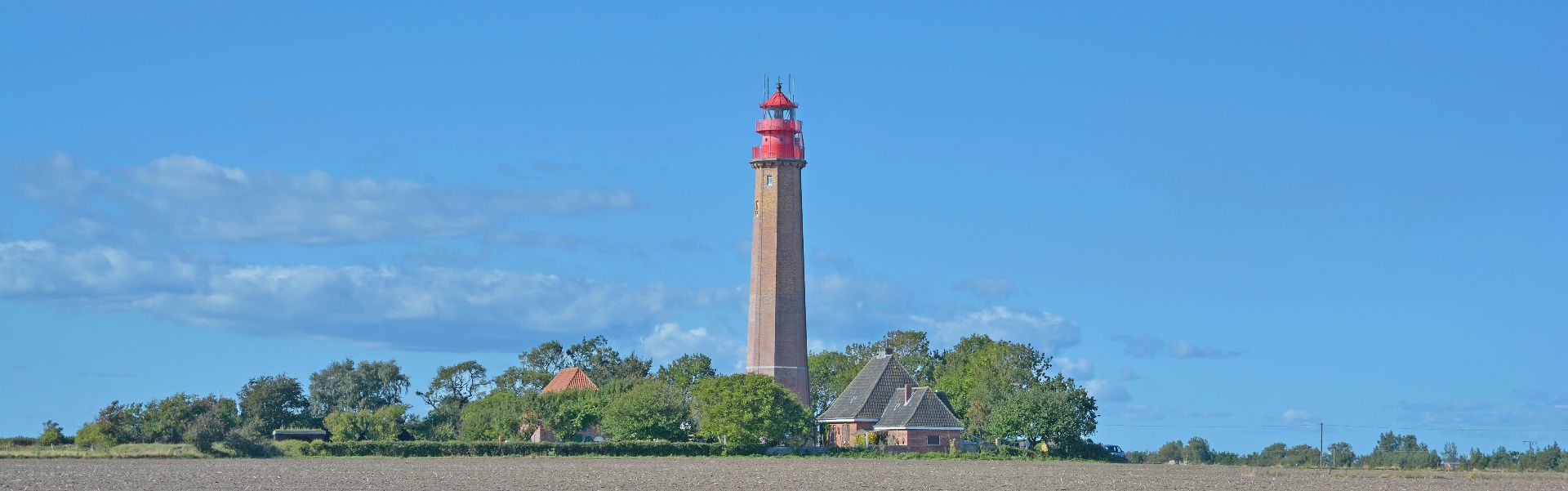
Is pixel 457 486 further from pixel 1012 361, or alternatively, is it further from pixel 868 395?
pixel 1012 361

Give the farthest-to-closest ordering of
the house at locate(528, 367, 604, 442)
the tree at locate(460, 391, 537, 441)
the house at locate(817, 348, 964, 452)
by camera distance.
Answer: the house at locate(528, 367, 604, 442), the tree at locate(460, 391, 537, 441), the house at locate(817, 348, 964, 452)

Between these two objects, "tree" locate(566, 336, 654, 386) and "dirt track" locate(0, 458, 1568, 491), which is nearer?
"dirt track" locate(0, 458, 1568, 491)

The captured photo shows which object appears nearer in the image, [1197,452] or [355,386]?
[1197,452]

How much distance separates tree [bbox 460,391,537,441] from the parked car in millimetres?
32117

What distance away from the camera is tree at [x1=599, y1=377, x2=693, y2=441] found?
285 feet

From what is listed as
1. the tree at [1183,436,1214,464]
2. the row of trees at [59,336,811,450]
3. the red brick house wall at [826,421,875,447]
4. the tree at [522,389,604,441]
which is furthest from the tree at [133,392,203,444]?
the tree at [1183,436,1214,464]

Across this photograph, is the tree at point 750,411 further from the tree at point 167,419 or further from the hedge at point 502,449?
the tree at point 167,419

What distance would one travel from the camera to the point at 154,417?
307 feet

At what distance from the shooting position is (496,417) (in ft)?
323

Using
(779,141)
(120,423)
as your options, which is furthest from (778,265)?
(120,423)

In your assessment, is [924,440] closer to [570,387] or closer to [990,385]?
[990,385]

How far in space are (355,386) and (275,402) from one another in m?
11.2

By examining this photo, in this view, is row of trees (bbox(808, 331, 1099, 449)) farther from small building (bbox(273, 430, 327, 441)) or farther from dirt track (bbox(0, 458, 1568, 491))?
small building (bbox(273, 430, 327, 441))

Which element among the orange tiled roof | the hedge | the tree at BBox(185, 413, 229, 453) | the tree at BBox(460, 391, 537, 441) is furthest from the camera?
the orange tiled roof
